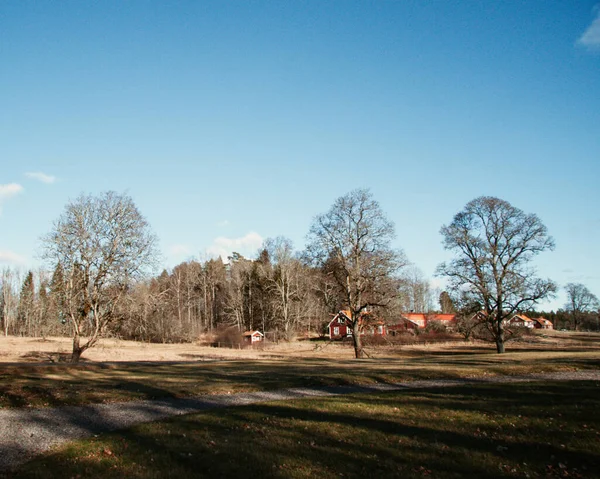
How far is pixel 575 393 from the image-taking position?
13516 millimetres

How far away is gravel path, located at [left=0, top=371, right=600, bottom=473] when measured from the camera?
9547 mm

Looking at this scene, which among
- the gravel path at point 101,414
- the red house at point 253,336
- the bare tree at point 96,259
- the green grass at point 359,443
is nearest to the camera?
the green grass at point 359,443

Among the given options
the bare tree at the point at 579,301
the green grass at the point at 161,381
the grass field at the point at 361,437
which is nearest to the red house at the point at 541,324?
the bare tree at the point at 579,301

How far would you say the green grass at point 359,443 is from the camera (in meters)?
7.44

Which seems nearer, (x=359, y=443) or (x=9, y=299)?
(x=359, y=443)

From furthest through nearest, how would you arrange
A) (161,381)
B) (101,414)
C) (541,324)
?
1. (541,324)
2. (161,381)
3. (101,414)

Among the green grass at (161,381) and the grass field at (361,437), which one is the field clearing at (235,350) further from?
the grass field at (361,437)

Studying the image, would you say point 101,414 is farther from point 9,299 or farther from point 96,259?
point 9,299

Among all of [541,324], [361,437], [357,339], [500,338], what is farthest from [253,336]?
[541,324]

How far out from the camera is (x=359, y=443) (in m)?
8.80

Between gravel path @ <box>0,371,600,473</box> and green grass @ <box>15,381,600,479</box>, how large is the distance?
2.90 feet

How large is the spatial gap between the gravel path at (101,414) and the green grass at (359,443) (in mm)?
884

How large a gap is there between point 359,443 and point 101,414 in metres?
7.96

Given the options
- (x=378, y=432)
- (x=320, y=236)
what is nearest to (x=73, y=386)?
(x=378, y=432)
